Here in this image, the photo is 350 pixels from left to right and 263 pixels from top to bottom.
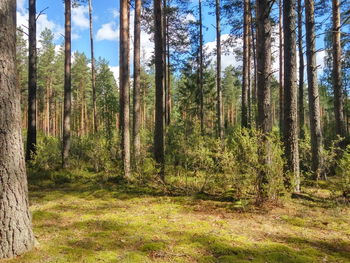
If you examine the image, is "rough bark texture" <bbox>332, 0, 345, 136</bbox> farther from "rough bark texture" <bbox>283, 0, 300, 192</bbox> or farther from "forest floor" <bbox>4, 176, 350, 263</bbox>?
"forest floor" <bbox>4, 176, 350, 263</bbox>

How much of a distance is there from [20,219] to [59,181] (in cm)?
607

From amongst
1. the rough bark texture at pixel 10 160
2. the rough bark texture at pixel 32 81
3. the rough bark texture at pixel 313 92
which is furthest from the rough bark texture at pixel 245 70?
the rough bark texture at pixel 10 160

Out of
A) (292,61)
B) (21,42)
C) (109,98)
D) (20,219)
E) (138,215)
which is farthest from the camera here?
(21,42)

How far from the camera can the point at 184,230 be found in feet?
13.7

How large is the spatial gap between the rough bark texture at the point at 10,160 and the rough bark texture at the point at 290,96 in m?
5.41

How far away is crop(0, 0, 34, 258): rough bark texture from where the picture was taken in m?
2.96

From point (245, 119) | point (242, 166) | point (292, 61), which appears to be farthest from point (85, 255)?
point (245, 119)

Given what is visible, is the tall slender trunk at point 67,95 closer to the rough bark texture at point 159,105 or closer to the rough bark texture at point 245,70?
the rough bark texture at point 159,105

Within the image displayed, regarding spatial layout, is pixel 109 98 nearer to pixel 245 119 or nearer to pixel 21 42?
pixel 245 119

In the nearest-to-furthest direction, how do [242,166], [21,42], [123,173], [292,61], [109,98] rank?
[242,166] < [292,61] < [123,173] < [109,98] < [21,42]

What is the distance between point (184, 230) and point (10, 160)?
2.78 meters

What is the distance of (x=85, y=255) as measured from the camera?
3.21 meters

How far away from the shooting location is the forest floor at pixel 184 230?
128 inches

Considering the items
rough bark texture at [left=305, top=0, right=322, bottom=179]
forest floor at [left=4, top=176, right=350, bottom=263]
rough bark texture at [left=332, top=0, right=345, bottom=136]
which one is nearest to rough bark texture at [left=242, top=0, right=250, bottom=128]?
rough bark texture at [left=332, top=0, right=345, bottom=136]
